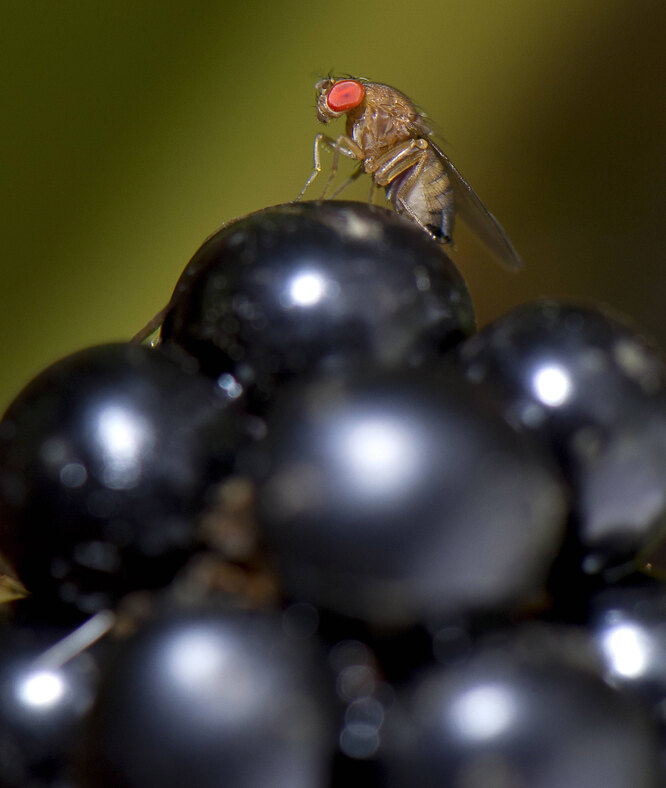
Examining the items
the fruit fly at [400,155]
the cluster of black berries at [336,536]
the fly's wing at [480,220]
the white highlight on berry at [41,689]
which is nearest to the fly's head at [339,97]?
the fruit fly at [400,155]

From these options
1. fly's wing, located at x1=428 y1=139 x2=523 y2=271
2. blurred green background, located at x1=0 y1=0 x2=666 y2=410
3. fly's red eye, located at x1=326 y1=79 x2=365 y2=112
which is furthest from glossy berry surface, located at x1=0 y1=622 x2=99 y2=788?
blurred green background, located at x1=0 y1=0 x2=666 y2=410

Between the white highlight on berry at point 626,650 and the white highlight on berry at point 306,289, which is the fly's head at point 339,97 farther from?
the white highlight on berry at point 626,650

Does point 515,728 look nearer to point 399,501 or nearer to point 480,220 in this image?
point 399,501

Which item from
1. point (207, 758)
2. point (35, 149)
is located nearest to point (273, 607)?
point (207, 758)

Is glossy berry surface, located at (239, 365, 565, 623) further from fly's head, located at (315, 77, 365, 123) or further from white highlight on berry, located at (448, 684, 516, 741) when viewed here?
fly's head, located at (315, 77, 365, 123)

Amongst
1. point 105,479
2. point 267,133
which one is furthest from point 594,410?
point 267,133

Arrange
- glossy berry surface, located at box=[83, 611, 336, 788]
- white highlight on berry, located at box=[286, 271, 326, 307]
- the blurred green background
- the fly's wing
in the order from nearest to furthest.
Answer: glossy berry surface, located at box=[83, 611, 336, 788], white highlight on berry, located at box=[286, 271, 326, 307], the fly's wing, the blurred green background
